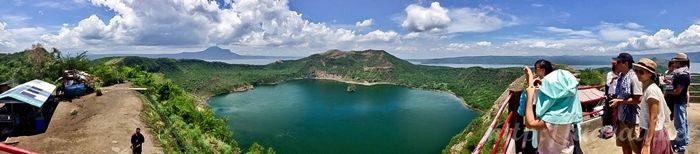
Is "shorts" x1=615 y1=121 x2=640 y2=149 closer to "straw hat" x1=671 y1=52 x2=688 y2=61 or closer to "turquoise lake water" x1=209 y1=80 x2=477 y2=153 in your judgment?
"straw hat" x1=671 y1=52 x2=688 y2=61

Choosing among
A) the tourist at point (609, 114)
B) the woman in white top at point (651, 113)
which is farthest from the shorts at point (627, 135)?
the tourist at point (609, 114)

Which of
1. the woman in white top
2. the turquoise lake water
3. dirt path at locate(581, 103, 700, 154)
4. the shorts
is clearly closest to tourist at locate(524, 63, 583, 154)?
the woman in white top

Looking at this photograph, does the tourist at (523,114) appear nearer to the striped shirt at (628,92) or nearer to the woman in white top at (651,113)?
the woman in white top at (651,113)

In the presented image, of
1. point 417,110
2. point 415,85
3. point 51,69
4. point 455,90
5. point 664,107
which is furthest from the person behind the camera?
point 415,85

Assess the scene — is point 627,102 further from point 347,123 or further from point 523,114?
point 347,123

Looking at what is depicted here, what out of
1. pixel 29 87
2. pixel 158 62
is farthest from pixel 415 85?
pixel 29 87

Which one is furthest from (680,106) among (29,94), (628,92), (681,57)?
(29,94)

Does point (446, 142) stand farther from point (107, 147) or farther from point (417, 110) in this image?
point (107, 147)

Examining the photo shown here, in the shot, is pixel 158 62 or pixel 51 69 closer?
pixel 51 69
